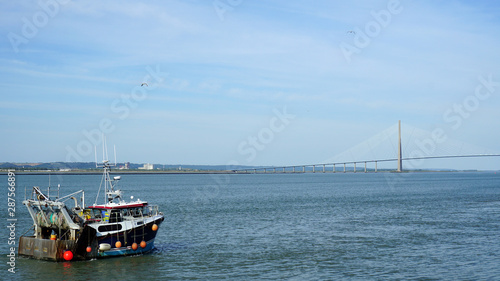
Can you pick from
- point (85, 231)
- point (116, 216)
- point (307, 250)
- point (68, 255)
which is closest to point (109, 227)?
point (116, 216)

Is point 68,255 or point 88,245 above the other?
point 88,245

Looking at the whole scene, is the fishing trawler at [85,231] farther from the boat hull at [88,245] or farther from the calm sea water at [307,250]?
the calm sea water at [307,250]

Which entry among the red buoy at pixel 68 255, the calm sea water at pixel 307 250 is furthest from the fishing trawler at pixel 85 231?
the calm sea water at pixel 307 250

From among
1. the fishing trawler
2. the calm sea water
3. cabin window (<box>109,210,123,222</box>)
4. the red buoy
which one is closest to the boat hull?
the fishing trawler

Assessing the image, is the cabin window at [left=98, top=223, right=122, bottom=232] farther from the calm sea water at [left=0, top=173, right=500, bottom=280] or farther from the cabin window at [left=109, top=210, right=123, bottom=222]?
the calm sea water at [left=0, top=173, right=500, bottom=280]

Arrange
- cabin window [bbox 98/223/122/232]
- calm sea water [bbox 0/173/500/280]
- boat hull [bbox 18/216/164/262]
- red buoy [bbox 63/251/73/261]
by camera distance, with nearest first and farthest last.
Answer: calm sea water [bbox 0/173/500/280], red buoy [bbox 63/251/73/261], boat hull [bbox 18/216/164/262], cabin window [bbox 98/223/122/232]

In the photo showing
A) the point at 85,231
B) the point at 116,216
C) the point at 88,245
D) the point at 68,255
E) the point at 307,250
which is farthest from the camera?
the point at 307,250

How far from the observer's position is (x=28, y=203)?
101ft

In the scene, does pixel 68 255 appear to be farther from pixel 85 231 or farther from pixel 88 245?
pixel 85 231

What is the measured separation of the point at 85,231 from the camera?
2916cm

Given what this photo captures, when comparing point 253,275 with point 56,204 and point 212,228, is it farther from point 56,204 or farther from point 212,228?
point 212,228

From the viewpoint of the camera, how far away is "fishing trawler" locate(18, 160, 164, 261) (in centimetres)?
2923

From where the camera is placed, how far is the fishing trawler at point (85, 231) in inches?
1151

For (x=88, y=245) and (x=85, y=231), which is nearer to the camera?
(x=85, y=231)
